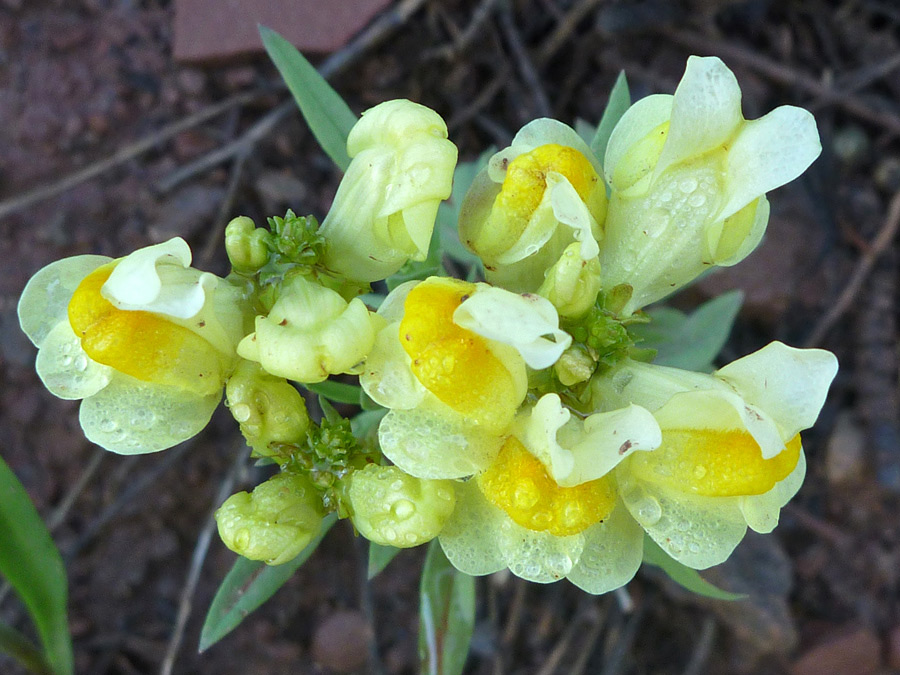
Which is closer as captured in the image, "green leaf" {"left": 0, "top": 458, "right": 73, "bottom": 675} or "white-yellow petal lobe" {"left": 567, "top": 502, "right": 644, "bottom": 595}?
"white-yellow petal lobe" {"left": 567, "top": 502, "right": 644, "bottom": 595}

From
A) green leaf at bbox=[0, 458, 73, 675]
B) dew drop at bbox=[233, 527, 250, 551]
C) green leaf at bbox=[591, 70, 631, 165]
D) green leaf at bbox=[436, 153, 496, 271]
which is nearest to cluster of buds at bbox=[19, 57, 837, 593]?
dew drop at bbox=[233, 527, 250, 551]

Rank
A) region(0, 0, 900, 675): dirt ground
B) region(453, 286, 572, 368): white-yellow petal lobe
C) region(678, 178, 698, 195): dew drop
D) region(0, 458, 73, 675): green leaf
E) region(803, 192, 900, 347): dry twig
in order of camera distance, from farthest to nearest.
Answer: region(803, 192, 900, 347): dry twig → region(0, 0, 900, 675): dirt ground → region(0, 458, 73, 675): green leaf → region(678, 178, 698, 195): dew drop → region(453, 286, 572, 368): white-yellow petal lobe

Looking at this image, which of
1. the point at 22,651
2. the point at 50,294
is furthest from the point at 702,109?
the point at 22,651

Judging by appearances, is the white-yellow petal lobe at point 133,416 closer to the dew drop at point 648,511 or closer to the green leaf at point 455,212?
the dew drop at point 648,511

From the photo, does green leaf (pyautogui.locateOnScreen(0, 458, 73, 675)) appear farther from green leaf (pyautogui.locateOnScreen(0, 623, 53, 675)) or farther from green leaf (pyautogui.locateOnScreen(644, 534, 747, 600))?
green leaf (pyautogui.locateOnScreen(644, 534, 747, 600))

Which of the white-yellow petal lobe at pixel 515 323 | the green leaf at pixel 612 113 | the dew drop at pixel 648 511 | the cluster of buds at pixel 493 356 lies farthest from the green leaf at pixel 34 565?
the green leaf at pixel 612 113

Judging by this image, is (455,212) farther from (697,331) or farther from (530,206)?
(530,206)
